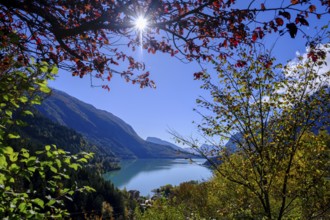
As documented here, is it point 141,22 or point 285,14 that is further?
point 141,22

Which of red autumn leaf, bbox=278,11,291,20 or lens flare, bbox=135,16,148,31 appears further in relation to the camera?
lens flare, bbox=135,16,148,31

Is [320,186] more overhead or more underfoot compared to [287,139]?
more underfoot

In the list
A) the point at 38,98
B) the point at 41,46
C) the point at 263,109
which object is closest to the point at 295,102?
the point at 263,109

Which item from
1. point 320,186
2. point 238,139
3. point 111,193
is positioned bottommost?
point 111,193

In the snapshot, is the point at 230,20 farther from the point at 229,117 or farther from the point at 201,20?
the point at 229,117

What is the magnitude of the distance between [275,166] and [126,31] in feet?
15.0

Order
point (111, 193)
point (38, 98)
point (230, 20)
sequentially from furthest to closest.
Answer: point (111, 193)
point (230, 20)
point (38, 98)

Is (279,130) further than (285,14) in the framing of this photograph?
Yes

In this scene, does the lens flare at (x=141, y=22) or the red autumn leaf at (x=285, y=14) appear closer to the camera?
the red autumn leaf at (x=285, y=14)

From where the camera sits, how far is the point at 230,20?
4152 mm

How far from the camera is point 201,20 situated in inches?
173

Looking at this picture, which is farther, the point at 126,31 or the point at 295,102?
the point at 295,102

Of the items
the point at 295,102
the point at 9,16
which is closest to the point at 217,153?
the point at 295,102

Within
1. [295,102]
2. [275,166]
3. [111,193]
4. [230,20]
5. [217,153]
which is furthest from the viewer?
[111,193]
